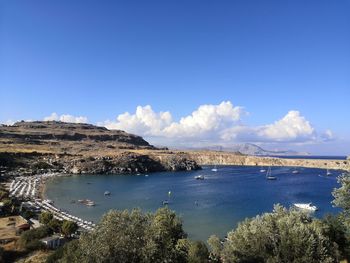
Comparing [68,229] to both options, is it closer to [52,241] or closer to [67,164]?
[52,241]

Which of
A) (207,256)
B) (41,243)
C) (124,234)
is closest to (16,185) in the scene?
(41,243)

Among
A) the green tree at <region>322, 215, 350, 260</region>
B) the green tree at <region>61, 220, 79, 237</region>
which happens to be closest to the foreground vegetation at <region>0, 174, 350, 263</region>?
the green tree at <region>322, 215, 350, 260</region>

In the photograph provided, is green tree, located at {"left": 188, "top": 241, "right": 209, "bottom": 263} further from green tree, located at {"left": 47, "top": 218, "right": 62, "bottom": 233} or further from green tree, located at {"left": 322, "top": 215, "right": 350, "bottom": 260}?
green tree, located at {"left": 47, "top": 218, "right": 62, "bottom": 233}

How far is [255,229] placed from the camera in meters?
A: 30.9

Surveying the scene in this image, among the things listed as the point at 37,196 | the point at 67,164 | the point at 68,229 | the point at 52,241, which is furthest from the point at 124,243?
the point at 67,164

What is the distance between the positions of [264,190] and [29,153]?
389 ft

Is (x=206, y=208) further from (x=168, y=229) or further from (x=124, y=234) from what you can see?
(x=124, y=234)

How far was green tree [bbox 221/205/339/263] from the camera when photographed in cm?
2842

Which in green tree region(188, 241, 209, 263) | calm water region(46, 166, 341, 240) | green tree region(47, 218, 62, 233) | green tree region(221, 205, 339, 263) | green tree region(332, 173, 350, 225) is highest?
green tree region(332, 173, 350, 225)

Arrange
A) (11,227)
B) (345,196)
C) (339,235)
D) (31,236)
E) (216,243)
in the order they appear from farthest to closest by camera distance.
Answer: (11,227), (31,236), (339,235), (216,243), (345,196)

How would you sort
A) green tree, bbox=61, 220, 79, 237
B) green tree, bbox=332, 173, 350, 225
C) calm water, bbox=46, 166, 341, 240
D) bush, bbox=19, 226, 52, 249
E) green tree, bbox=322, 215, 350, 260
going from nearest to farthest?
green tree, bbox=332, 173, 350, 225 < green tree, bbox=322, 215, 350, 260 < bush, bbox=19, 226, 52, 249 < green tree, bbox=61, 220, 79, 237 < calm water, bbox=46, 166, 341, 240

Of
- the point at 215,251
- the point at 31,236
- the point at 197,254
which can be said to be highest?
the point at 215,251

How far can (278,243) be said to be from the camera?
29812 millimetres

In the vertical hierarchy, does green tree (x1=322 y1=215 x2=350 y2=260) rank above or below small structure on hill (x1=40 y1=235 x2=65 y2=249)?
above
